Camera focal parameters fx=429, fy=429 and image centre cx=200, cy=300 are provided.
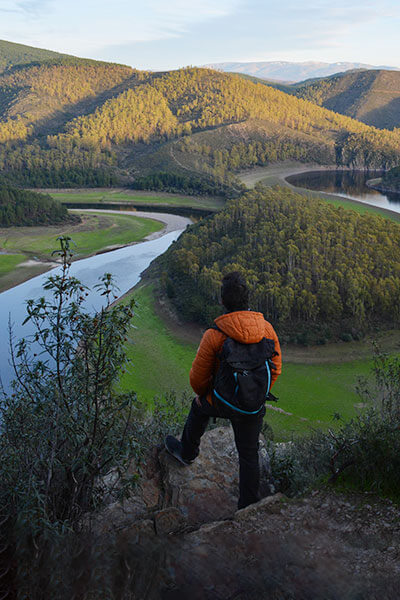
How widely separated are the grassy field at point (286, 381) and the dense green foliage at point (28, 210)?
39.8 metres

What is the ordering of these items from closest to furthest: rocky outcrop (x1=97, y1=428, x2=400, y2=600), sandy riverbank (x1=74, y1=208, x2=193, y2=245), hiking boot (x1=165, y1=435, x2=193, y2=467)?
rocky outcrop (x1=97, y1=428, x2=400, y2=600)
hiking boot (x1=165, y1=435, x2=193, y2=467)
sandy riverbank (x1=74, y1=208, x2=193, y2=245)

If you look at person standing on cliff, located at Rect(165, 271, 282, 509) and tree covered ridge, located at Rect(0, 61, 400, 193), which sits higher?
tree covered ridge, located at Rect(0, 61, 400, 193)

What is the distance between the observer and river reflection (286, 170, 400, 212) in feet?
247

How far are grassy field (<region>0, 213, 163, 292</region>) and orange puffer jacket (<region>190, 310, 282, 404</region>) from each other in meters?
32.6

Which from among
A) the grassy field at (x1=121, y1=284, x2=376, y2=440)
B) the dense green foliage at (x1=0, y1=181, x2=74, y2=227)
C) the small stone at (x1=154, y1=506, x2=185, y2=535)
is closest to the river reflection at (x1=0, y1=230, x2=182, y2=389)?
the grassy field at (x1=121, y1=284, x2=376, y2=440)

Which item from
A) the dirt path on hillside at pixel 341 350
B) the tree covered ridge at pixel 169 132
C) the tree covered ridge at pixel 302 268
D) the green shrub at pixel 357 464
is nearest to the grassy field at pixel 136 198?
the tree covered ridge at pixel 169 132

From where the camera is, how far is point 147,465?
5.11 metres

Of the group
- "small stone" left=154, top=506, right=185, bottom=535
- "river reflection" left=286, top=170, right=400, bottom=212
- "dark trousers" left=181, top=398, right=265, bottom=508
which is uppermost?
"river reflection" left=286, top=170, right=400, bottom=212

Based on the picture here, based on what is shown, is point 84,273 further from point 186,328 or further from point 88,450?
point 88,450

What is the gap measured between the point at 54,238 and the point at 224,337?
1615 inches

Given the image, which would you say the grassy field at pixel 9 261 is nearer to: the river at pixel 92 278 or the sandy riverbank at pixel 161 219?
the river at pixel 92 278

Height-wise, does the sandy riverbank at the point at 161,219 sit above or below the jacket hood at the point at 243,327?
below

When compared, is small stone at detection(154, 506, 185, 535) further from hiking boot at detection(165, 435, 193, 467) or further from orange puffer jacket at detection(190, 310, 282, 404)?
hiking boot at detection(165, 435, 193, 467)

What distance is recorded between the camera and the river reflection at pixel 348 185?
75.4 metres
